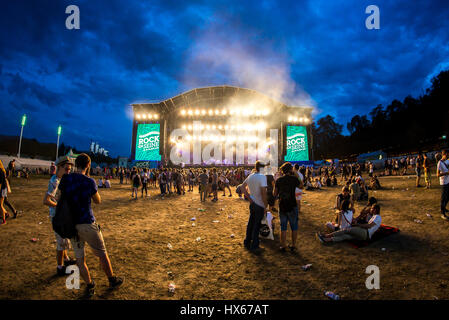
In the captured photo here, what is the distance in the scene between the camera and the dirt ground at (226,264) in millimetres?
2816

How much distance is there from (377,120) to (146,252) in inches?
2794

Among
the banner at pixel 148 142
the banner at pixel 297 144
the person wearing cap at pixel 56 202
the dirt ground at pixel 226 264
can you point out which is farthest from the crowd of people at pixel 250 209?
the banner at pixel 297 144

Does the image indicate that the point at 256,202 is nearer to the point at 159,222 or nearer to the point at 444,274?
Result: the point at 444,274

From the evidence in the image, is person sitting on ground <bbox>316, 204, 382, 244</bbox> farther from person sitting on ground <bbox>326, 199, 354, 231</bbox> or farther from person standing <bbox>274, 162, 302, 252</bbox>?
person standing <bbox>274, 162, 302, 252</bbox>

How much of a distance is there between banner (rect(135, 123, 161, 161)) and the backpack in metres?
31.2

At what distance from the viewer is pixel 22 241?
15.2ft

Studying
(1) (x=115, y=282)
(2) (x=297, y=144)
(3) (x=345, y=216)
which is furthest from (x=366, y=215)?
(2) (x=297, y=144)

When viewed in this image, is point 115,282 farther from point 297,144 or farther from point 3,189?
point 297,144

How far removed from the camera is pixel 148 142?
3275 cm

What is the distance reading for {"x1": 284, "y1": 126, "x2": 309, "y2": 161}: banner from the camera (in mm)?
32844

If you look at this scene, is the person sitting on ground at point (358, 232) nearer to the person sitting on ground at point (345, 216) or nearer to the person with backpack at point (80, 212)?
the person sitting on ground at point (345, 216)

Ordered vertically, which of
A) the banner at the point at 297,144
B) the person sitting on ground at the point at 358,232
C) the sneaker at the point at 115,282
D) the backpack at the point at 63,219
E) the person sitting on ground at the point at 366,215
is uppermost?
the banner at the point at 297,144

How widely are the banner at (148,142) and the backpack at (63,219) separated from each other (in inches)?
1229

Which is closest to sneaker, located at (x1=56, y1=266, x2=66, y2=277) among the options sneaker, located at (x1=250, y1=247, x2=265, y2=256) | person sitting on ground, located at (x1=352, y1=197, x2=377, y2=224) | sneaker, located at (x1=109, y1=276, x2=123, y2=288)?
sneaker, located at (x1=109, y1=276, x2=123, y2=288)
